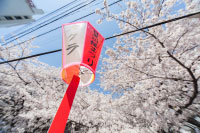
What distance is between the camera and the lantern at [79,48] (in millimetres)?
1262

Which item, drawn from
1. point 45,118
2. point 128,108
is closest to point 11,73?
point 45,118

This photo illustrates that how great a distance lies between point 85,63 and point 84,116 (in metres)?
5.16

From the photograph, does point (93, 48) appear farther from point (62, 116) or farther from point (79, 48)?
point (62, 116)

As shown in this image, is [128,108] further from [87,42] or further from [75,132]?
[87,42]

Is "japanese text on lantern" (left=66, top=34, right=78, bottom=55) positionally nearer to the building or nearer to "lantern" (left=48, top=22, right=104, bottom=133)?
"lantern" (left=48, top=22, right=104, bottom=133)

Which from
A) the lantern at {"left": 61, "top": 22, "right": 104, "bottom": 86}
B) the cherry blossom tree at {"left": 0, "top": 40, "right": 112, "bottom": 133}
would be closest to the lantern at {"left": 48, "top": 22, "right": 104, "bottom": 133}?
the lantern at {"left": 61, "top": 22, "right": 104, "bottom": 86}

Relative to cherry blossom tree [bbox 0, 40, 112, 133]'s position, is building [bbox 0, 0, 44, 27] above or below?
above

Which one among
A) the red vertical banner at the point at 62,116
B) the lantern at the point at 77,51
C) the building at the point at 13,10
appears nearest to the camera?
the red vertical banner at the point at 62,116

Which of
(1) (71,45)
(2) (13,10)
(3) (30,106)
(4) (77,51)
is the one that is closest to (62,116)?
(4) (77,51)

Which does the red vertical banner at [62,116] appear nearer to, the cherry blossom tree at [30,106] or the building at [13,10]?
the cherry blossom tree at [30,106]

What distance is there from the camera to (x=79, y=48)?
1.35 metres

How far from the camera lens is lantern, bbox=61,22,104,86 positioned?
126 centimetres

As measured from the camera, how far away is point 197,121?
571 cm

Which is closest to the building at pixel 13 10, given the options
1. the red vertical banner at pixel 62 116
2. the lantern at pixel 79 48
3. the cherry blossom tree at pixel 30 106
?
the cherry blossom tree at pixel 30 106
